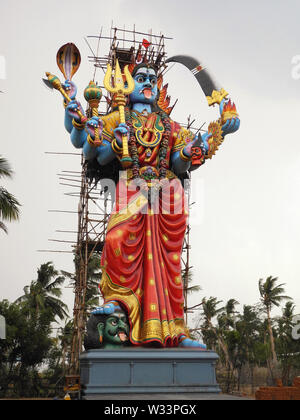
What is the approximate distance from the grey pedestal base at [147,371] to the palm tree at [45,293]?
13025mm

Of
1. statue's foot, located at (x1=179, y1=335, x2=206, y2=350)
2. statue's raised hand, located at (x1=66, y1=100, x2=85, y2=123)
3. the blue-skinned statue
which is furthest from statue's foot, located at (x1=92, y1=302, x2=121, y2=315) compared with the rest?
statue's raised hand, located at (x1=66, y1=100, x2=85, y2=123)

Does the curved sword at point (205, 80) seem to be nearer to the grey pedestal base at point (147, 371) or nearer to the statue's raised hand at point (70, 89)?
the statue's raised hand at point (70, 89)

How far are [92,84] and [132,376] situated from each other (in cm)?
475

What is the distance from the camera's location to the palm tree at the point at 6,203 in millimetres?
8398

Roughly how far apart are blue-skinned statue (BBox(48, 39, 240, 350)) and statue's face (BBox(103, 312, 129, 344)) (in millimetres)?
102

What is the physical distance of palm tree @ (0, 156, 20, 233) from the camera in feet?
27.6

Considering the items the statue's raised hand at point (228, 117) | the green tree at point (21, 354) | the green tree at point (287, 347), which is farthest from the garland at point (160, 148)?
the green tree at point (287, 347)

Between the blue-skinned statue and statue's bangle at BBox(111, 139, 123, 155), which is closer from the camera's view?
the blue-skinned statue

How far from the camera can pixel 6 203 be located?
8.45 meters

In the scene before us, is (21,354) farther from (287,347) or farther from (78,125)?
(287,347)

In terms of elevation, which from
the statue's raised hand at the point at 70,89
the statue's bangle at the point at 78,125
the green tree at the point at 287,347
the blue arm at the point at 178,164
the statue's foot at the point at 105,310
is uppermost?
the statue's raised hand at the point at 70,89

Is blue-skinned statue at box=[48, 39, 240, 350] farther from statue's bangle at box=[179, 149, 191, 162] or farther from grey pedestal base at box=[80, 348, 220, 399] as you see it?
grey pedestal base at box=[80, 348, 220, 399]

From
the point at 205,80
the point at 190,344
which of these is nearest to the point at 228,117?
the point at 205,80
